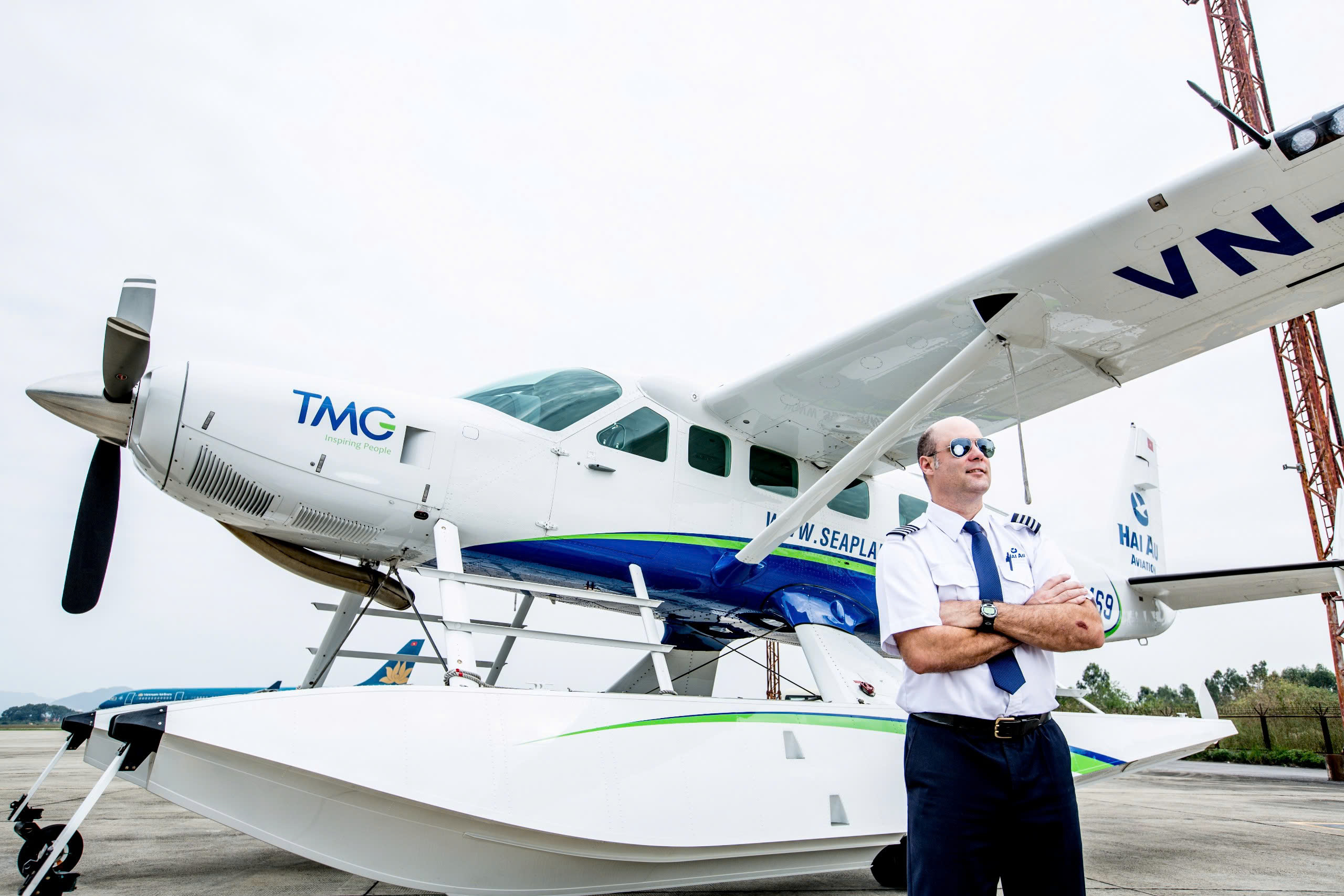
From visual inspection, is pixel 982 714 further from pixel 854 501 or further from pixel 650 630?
pixel 854 501

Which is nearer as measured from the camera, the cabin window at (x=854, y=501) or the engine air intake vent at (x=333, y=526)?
the engine air intake vent at (x=333, y=526)

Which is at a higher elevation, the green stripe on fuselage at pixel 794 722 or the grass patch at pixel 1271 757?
the green stripe on fuselage at pixel 794 722

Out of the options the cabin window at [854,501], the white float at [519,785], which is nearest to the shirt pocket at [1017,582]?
the white float at [519,785]

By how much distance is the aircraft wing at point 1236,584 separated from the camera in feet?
21.1

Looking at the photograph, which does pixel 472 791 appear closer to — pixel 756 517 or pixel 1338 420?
pixel 756 517

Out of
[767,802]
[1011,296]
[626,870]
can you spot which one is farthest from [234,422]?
[1011,296]

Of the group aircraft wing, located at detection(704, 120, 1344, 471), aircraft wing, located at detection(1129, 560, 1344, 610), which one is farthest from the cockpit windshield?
aircraft wing, located at detection(1129, 560, 1344, 610)

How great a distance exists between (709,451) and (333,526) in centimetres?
271

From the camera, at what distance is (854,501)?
679 centimetres

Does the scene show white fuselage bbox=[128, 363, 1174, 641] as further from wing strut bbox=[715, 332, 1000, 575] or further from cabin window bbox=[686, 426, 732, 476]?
wing strut bbox=[715, 332, 1000, 575]

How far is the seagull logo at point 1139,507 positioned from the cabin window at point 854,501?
5044 millimetres

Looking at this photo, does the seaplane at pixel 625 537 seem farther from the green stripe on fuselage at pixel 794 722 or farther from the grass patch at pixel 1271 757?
the grass patch at pixel 1271 757

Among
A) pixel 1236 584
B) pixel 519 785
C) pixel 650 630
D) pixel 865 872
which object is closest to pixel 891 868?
pixel 865 872

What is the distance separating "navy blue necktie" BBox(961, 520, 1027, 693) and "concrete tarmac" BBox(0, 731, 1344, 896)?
3.55 m
